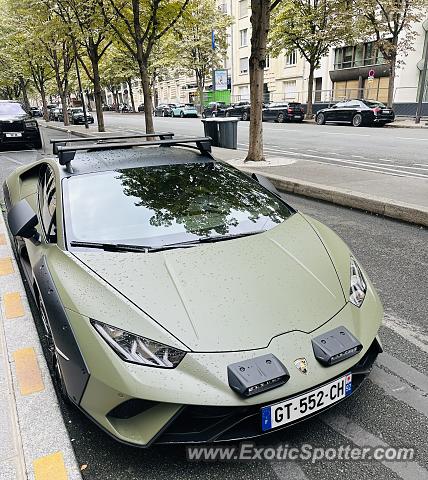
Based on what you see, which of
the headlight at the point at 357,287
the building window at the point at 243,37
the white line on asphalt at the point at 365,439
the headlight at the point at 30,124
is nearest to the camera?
the white line on asphalt at the point at 365,439

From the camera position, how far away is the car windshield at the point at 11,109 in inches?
586

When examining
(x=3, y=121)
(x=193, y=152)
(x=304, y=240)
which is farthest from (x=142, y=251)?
(x=3, y=121)

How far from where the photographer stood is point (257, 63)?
980 centimetres

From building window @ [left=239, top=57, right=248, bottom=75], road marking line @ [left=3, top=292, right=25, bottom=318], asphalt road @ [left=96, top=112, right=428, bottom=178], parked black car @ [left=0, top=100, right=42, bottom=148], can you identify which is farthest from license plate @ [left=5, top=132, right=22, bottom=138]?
building window @ [left=239, top=57, right=248, bottom=75]

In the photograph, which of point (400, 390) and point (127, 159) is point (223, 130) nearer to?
point (127, 159)

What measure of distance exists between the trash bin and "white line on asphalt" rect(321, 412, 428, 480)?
37.6 feet

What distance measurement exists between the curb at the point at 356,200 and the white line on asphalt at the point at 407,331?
267 centimetres

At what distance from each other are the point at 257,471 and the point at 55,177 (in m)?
2.30

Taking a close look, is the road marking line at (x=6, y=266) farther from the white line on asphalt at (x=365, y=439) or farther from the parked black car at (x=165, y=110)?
the parked black car at (x=165, y=110)

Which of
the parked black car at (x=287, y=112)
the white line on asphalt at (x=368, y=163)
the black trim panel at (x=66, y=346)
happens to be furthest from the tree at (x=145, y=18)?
the parked black car at (x=287, y=112)

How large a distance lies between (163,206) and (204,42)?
143ft

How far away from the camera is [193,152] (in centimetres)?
381

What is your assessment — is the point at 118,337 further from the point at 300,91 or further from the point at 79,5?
the point at 300,91

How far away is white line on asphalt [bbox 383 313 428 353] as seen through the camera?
3.01 meters
